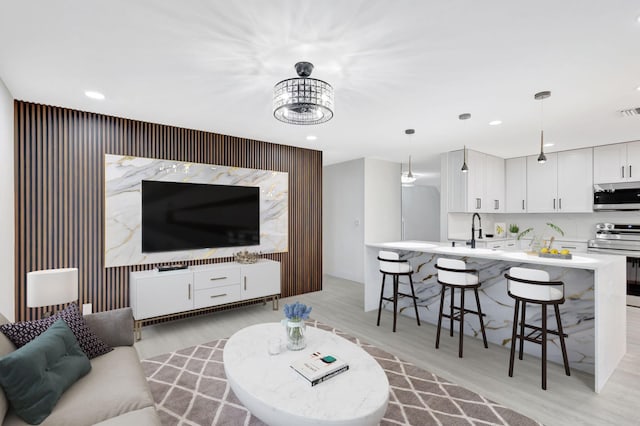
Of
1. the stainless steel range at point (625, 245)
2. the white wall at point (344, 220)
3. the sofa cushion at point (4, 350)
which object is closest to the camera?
the sofa cushion at point (4, 350)

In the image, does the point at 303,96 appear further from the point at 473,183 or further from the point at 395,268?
the point at 473,183

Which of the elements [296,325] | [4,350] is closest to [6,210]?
[4,350]

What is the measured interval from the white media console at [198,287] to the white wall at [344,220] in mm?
2323

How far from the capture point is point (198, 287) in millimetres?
3904

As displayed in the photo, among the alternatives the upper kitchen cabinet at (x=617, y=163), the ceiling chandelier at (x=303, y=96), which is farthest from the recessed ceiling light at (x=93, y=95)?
the upper kitchen cabinet at (x=617, y=163)

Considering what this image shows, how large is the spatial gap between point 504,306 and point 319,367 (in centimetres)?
243

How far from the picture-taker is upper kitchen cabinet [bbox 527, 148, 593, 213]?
5.40 meters

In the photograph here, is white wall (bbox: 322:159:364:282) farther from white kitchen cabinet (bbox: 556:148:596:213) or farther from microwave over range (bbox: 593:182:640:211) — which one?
microwave over range (bbox: 593:182:640:211)

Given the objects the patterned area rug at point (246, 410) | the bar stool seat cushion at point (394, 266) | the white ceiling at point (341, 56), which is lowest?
the patterned area rug at point (246, 410)

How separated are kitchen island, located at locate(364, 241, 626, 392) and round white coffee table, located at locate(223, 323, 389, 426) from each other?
1.91 m

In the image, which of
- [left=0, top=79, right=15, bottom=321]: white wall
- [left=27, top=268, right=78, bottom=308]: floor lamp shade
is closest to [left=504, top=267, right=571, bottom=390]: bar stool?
[left=27, top=268, right=78, bottom=308]: floor lamp shade

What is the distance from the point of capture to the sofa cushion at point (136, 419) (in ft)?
4.87

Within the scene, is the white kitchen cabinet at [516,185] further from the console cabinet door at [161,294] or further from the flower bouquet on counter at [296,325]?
the console cabinet door at [161,294]


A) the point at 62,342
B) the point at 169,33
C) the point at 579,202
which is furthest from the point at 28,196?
the point at 579,202
